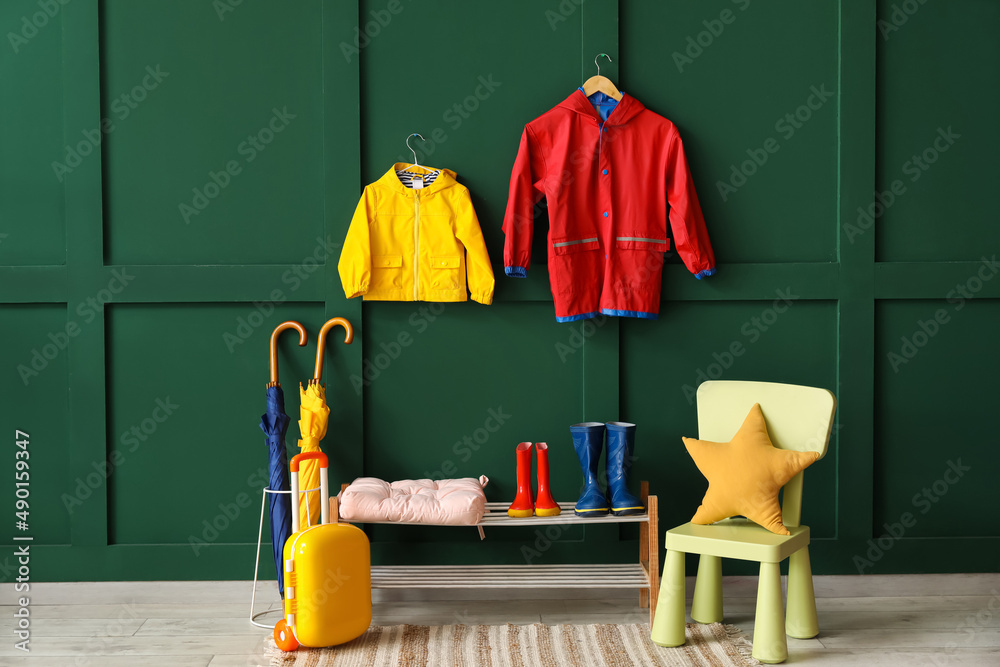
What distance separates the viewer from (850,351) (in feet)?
8.94

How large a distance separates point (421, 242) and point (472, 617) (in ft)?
4.29

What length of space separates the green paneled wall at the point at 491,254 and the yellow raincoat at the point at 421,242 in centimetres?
11

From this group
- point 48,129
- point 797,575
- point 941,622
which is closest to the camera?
point 797,575

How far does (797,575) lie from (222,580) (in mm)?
1985

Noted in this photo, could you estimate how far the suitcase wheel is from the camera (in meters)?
2.21

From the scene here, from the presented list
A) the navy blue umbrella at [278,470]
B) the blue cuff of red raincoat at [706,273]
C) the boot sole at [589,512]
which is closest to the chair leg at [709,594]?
the boot sole at [589,512]

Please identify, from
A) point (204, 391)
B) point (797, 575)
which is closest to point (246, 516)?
point (204, 391)

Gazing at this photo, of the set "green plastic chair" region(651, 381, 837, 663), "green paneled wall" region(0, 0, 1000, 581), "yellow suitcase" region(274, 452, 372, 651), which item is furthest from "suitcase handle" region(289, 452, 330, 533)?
"green plastic chair" region(651, 381, 837, 663)

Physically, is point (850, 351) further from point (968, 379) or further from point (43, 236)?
point (43, 236)

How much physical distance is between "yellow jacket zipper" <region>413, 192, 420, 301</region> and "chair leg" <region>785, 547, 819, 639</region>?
4.98 ft

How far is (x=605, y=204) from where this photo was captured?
2.64 metres

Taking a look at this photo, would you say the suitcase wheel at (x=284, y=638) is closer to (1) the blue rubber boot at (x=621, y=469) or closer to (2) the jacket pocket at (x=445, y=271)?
(1) the blue rubber boot at (x=621, y=469)

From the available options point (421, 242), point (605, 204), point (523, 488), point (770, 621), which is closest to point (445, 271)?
point (421, 242)

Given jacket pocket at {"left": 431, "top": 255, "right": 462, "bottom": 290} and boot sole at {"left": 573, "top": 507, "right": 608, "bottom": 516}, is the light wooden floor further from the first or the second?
jacket pocket at {"left": 431, "top": 255, "right": 462, "bottom": 290}
